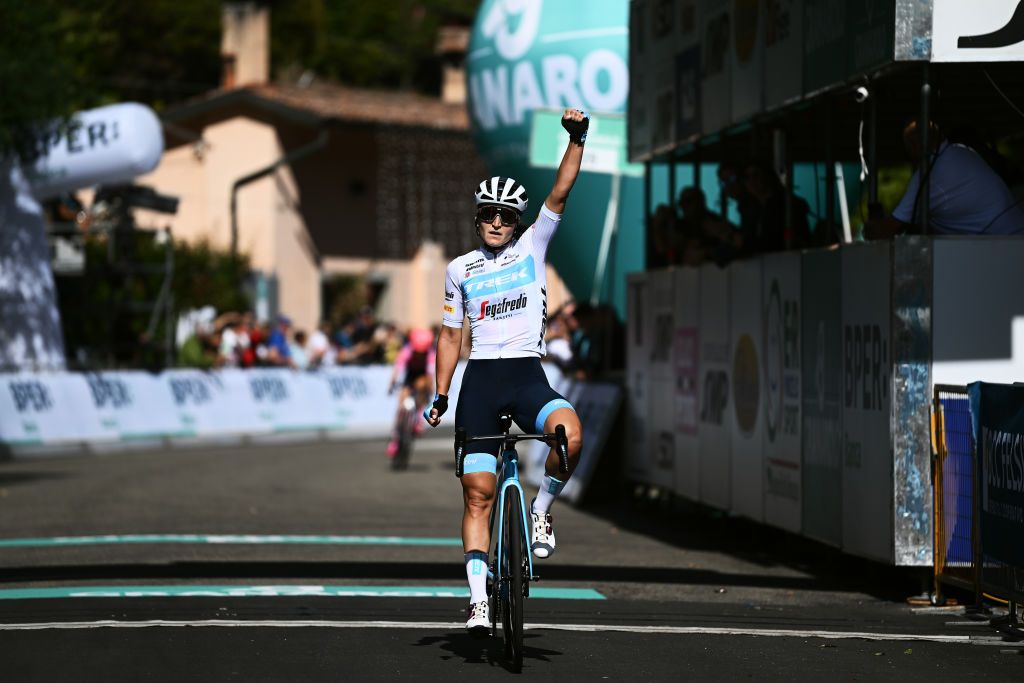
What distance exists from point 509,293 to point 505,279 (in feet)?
0.25

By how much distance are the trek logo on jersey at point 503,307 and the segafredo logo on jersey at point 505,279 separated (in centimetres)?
5

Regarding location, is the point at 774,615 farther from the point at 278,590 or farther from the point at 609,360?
the point at 609,360

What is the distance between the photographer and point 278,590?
1111 cm

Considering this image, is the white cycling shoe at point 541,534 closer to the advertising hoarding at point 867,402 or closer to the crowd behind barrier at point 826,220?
the advertising hoarding at point 867,402

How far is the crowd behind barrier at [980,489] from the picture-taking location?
30.6 feet

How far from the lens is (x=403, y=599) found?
10742 mm

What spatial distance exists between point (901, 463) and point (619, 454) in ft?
26.1

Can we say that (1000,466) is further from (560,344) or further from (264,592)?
(560,344)

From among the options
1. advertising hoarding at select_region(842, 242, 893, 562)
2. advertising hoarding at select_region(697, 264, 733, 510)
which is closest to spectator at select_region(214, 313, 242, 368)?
advertising hoarding at select_region(697, 264, 733, 510)

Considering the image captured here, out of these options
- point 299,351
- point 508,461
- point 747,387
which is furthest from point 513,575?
point 299,351

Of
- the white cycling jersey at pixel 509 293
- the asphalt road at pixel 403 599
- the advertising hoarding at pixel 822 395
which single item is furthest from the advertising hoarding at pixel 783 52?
the white cycling jersey at pixel 509 293

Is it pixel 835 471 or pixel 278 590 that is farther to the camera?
pixel 835 471

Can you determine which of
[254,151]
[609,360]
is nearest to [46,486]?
[609,360]

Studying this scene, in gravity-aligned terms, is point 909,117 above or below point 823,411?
above
